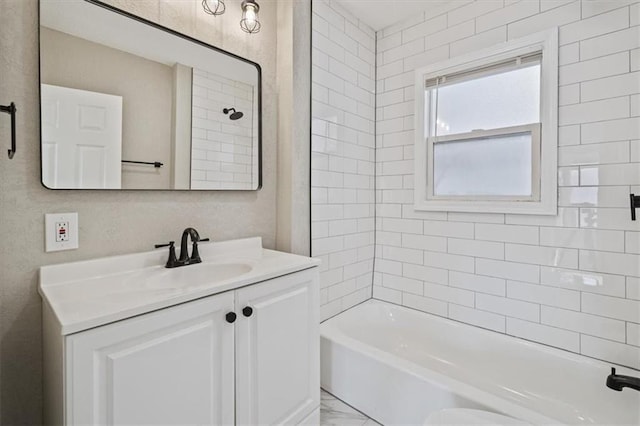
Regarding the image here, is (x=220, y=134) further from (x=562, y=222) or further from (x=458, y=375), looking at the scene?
(x=458, y=375)

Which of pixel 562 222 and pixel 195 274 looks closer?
pixel 195 274

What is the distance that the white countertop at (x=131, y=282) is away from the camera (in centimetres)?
89

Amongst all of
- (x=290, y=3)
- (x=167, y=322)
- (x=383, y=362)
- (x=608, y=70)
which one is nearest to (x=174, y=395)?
(x=167, y=322)

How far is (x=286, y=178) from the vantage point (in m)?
1.96

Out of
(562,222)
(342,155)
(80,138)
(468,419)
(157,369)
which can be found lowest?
(468,419)

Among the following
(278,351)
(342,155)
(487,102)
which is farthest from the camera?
(342,155)

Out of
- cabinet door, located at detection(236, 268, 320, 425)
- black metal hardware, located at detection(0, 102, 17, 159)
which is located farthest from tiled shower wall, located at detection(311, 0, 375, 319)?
black metal hardware, located at detection(0, 102, 17, 159)

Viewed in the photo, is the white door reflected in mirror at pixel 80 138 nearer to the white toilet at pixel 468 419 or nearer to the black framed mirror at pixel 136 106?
the black framed mirror at pixel 136 106

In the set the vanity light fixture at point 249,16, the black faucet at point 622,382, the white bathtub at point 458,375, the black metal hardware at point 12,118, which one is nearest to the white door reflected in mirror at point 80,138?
the black metal hardware at point 12,118

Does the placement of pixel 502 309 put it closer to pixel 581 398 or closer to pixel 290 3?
pixel 581 398

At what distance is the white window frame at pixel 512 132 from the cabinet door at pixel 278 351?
1209 mm

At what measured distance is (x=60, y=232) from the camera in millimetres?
1193

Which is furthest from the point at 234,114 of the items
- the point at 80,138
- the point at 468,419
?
the point at 468,419

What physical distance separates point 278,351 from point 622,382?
1.55 m
